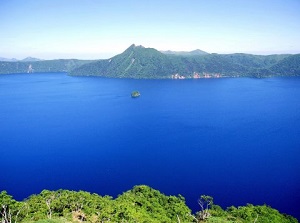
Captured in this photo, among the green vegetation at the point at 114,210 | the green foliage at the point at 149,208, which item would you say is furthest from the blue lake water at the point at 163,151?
the green vegetation at the point at 114,210

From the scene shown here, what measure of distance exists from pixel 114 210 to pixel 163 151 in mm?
47781

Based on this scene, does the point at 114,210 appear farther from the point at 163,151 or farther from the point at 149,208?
the point at 163,151

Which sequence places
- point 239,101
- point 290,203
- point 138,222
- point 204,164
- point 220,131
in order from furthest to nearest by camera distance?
point 239,101 < point 220,131 < point 204,164 < point 290,203 < point 138,222

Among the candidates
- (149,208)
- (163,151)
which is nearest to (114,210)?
(149,208)

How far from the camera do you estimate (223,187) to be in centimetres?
6406

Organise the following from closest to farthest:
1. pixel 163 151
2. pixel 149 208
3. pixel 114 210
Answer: pixel 114 210 < pixel 149 208 < pixel 163 151

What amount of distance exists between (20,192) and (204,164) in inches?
1930

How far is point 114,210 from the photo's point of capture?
Answer: 129ft

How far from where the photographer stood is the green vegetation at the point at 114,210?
37.5 meters

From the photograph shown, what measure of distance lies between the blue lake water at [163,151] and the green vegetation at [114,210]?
40.3ft

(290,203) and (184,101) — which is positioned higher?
(184,101)

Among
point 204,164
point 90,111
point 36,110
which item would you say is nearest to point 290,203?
point 204,164

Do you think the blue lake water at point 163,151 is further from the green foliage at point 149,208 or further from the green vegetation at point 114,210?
the green vegetation at point 114,210

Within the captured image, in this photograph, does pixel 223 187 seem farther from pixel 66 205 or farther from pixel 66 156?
pixel 66 156
